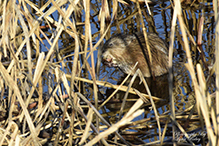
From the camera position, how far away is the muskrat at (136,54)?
3918 millimetres

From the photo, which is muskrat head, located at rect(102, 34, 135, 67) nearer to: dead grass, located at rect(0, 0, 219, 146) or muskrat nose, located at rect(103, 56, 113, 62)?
muskrat nose, located at rect(103, 56, 113, 62)

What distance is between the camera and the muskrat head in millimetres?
4170

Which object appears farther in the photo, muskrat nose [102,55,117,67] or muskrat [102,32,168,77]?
muskrat nose [102,55,117,67]

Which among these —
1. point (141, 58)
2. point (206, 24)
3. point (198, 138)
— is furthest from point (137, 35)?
point (198, 138)

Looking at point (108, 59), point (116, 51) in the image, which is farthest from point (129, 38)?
point (108, 59)

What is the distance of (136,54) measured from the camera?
4051mm

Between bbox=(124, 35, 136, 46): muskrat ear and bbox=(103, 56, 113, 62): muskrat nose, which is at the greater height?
bbox=(124, 35, 136, 46): muskrat ear

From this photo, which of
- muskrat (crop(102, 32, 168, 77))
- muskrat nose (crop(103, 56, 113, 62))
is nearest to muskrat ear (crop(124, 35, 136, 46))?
muskrat (crop(102, 32, 168, 77))

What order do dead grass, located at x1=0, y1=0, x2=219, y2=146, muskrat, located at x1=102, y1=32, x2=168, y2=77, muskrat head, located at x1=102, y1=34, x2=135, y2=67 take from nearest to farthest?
dead grass, located at x1=0, y1=0, x2=219, y2=146
muskrat, located at x1=102, y1=32, x2=168, y2=77
muskrat head, located at x1=102, y1=34, x2=135, y2=67

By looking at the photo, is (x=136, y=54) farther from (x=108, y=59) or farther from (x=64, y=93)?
(x=64, y=93)

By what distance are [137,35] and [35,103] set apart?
174cm

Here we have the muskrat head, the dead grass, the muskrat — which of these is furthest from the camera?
the muskrat head

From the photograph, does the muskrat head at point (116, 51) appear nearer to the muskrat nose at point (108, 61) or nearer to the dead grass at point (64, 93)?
the muskrat nose at point (108, 61)

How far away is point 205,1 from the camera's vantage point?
562 cm
